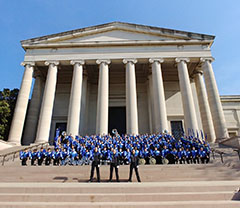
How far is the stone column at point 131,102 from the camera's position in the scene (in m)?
19.8

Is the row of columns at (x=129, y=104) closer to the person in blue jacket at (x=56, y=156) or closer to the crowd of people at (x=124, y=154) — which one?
the crowd of people at (x=124, y=154)

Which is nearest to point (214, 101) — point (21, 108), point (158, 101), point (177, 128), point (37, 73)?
point (177, 128)

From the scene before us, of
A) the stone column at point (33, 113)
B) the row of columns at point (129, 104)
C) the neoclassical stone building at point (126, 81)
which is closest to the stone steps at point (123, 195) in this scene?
the row of columns at point (129, 104)

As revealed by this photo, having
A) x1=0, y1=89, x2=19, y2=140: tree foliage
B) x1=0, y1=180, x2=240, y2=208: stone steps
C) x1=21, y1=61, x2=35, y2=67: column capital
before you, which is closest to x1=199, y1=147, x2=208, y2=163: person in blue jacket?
x1=0, y1=180, x2=240, y2=208: stone steps

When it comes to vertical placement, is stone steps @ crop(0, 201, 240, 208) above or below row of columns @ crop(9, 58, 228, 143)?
below

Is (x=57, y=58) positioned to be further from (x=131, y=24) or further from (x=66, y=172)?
(x=66, y=172)

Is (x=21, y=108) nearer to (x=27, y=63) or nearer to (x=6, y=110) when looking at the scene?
(x=6, y=110)

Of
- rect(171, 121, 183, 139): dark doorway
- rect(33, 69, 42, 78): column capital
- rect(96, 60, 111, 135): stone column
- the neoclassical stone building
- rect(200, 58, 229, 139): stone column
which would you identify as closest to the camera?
rect(200, 58, 229, 139): stone column

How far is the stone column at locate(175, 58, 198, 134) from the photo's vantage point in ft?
64.6

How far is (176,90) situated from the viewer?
92.0 feet

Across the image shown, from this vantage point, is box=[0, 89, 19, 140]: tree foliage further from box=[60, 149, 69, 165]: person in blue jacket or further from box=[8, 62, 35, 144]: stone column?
box=[60, 149, 69, 165]: person in blue jacket

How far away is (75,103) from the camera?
21016 millimetres

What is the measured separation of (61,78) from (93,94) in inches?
230

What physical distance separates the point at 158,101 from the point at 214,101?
21.6 ft
